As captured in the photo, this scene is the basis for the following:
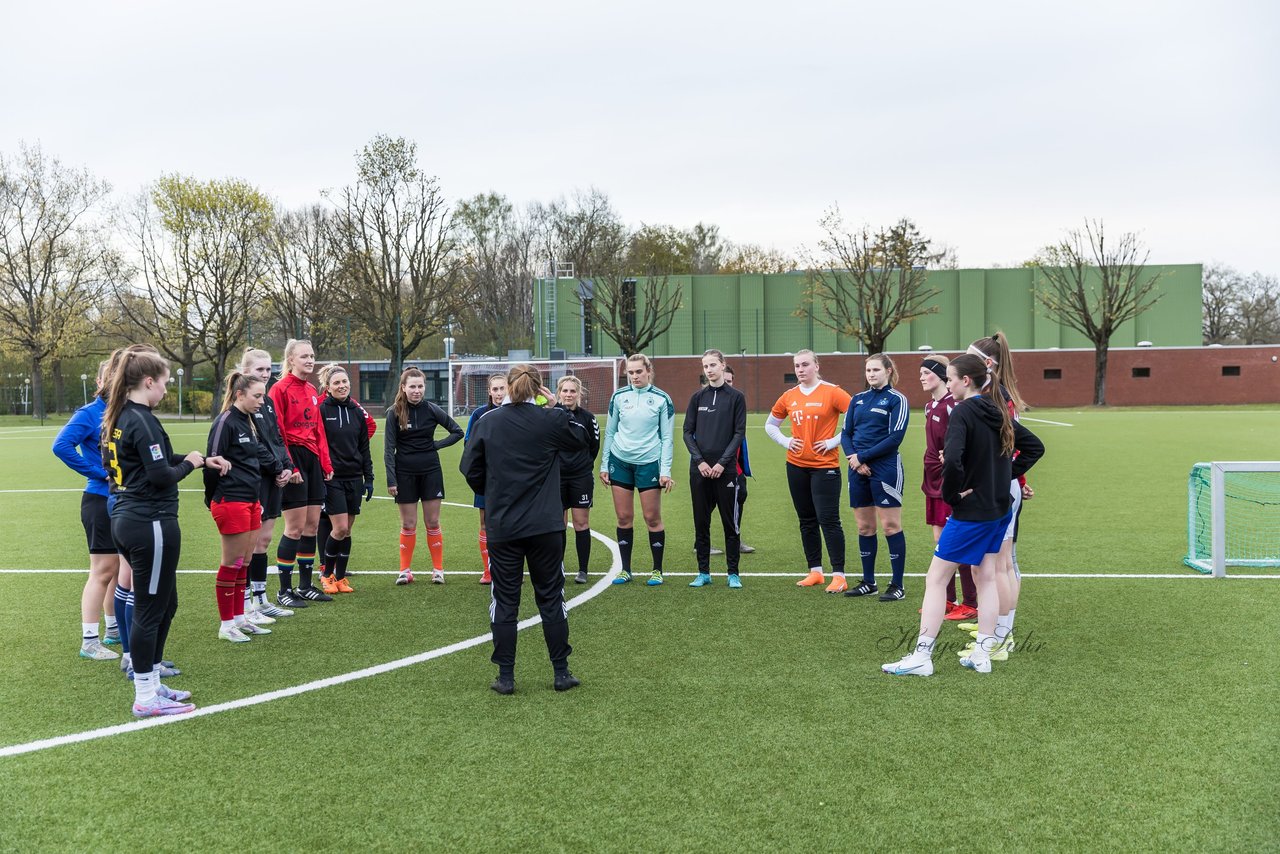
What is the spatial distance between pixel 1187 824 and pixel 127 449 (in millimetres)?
5000

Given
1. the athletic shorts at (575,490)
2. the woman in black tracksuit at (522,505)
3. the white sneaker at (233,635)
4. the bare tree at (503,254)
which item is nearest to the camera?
the woman in black tracksuit at (522,505)

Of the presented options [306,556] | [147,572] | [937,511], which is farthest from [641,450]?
[147,572]

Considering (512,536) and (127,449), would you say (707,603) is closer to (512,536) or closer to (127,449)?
(512,536)

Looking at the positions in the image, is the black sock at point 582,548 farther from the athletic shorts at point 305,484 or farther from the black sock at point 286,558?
the black sock at point 286,558

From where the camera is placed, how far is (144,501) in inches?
186

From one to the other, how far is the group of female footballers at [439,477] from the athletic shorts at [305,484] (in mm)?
11

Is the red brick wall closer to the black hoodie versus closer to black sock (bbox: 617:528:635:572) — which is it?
black sock (bbox: 617:528:635:572)

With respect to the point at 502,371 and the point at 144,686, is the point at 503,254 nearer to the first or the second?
the point at 502,371

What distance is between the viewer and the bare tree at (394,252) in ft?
148

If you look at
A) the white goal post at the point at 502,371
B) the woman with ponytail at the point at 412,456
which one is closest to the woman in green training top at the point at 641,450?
the woman with ponytail at the point at 412,456

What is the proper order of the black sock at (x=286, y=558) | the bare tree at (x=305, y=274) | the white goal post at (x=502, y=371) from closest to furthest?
the black sock at (x=286, y=558) < the white goal post at (x=502, y=371) < the bare tree at (x=305, y=274)

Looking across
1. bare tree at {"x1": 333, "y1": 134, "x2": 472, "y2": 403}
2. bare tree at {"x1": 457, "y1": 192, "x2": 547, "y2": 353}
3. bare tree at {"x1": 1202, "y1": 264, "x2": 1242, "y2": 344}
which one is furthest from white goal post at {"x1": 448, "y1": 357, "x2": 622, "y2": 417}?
bare tree at {"x1": 1202, "y1": 264, "x2": 1242, "y2": 344}

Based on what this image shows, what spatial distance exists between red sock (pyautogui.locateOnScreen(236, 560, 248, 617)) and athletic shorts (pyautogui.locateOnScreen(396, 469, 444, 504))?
5.77 ft

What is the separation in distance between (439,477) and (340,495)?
0.86 meters
